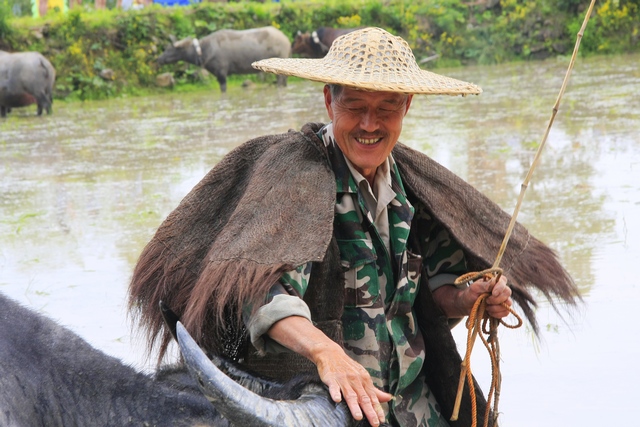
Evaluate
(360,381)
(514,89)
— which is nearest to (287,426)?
(360,381)

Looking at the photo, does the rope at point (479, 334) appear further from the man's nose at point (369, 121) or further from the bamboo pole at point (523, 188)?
the man's nose at point (369, 121)

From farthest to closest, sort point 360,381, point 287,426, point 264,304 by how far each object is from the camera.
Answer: point 264,304, point 360,381, point 287,426

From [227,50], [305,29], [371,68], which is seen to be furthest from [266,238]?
[305,29]

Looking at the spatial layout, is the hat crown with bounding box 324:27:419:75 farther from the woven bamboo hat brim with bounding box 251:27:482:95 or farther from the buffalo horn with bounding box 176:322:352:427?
the buffalo horn with bounding box 176:322:352:427

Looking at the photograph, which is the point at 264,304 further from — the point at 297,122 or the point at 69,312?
the point at 297,122

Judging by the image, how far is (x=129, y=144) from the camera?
10695 mm

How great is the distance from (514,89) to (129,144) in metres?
6.13

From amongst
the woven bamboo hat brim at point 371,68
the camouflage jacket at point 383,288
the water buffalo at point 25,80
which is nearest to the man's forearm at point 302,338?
the camouflage jacket at point 383,288

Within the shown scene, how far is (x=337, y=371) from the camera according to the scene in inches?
71.8

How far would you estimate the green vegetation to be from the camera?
60.1ft

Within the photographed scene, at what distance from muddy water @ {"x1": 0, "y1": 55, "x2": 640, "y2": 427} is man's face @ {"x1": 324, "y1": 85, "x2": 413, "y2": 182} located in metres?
0.94

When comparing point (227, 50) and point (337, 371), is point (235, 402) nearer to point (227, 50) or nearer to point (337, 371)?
point (337, 371)

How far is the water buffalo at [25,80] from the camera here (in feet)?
46.7

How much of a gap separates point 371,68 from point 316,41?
18.4 m
